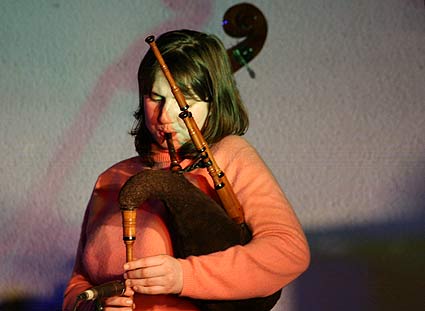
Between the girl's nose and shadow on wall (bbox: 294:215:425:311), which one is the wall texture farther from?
the girl's nose

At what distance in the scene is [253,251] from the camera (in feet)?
3.44

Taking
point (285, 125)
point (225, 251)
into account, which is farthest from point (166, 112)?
point (285, 125)

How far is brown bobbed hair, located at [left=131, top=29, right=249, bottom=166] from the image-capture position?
3.77 ft

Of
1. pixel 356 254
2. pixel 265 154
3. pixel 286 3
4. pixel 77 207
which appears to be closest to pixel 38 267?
pixel 77 207

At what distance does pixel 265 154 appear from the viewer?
1777 mm

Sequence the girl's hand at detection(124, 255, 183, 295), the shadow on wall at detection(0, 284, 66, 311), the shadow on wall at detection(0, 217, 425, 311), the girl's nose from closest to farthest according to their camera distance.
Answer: the girl's hand at detection(124, 255, 183, 295)
the girl's nose
the shadow on wall at detection(0, 217, 425, 311)
the shadow on wall at detection(0, 284, 66, 311)

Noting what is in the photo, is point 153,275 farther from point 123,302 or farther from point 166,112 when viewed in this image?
point 166,112

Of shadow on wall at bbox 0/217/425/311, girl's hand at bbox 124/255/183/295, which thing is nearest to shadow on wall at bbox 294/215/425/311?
shadow on wall at bbox 0/217/425/311

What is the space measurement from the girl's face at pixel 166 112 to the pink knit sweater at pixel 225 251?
0.18 feet

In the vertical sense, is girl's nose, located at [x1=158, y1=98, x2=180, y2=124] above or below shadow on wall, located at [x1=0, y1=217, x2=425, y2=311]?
above

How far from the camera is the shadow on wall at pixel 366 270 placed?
5.45ft

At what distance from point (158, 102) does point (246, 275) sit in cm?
33

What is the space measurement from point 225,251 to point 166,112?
10.1 inches

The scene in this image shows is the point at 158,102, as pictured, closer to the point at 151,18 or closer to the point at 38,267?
the point at 151,18
